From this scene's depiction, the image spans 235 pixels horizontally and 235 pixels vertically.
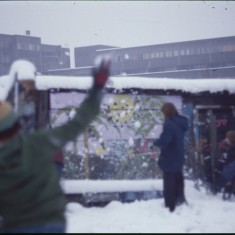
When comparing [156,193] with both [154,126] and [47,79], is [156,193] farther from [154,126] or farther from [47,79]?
[47,79]

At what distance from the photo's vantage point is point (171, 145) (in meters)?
6.54

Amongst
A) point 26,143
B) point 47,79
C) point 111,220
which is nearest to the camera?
point 26,143

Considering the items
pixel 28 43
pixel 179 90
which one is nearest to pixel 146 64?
pixel 28 43

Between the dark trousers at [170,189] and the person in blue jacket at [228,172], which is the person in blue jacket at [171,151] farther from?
the person in blue jacket at [228,172]

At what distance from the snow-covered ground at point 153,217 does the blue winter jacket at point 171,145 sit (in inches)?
30.9

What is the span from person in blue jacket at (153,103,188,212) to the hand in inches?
167

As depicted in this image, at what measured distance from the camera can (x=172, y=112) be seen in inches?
262

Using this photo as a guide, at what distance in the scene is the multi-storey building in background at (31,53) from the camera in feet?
196

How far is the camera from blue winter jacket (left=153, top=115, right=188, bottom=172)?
645cm

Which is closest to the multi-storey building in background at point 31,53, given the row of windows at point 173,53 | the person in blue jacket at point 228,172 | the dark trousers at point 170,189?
the row of windows at point 173,53

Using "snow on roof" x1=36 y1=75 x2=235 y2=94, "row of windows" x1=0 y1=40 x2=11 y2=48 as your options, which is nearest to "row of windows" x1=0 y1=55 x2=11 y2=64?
"row of windows" x1=0 y1=40 x2=11 y2=48

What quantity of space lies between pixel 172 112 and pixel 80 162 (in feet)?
6.96

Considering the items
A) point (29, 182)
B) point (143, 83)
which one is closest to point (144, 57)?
point (143, 83)

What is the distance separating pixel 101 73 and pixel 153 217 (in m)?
4.28
